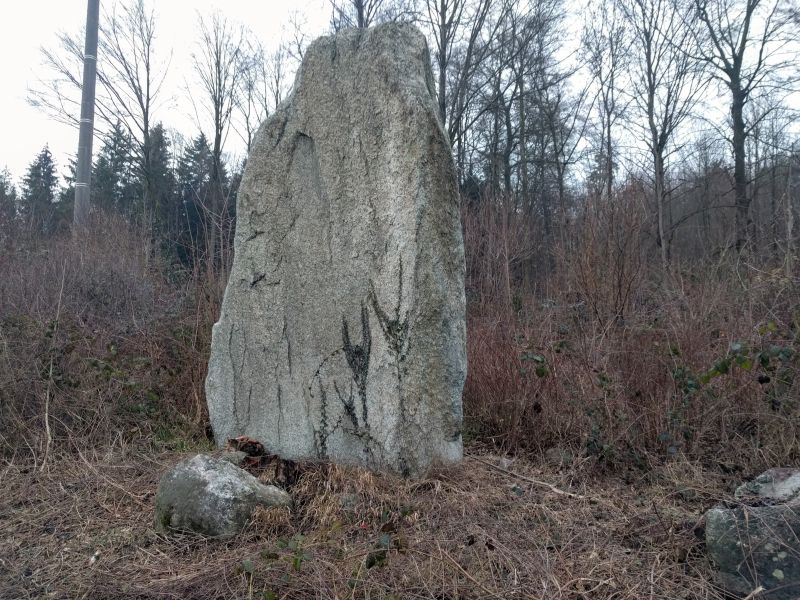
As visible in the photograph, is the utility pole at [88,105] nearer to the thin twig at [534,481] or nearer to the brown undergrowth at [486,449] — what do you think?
the brown undergrowth at [486,449]

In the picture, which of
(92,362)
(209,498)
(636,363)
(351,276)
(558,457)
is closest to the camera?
(209,498)

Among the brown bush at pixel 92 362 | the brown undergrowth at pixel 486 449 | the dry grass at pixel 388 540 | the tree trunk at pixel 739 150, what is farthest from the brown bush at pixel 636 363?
the tree trunk at pixel 739 150

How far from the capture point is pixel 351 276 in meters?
3.75

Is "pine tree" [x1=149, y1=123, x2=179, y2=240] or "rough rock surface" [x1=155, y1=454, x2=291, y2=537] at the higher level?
"pine tree" [x1=149, y1=123, x2=179, y2=240]

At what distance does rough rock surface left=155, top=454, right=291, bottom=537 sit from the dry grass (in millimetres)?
73

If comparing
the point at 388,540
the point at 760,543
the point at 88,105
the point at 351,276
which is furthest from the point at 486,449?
the point at 88,105

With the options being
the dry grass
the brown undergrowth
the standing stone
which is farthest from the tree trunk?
the standing stone

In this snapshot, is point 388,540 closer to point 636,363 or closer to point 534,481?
point 534,481

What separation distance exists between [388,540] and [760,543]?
139 centimetres

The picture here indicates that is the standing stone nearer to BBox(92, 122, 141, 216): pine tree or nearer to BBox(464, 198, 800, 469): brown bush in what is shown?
BBox(464, 198, 800, 469): brown bush

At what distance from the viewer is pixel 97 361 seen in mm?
4730

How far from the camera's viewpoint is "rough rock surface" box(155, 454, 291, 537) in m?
2.88

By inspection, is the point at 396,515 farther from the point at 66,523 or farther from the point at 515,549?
the point at 66,523

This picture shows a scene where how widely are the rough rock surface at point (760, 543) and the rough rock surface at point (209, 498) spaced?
1.91 m
